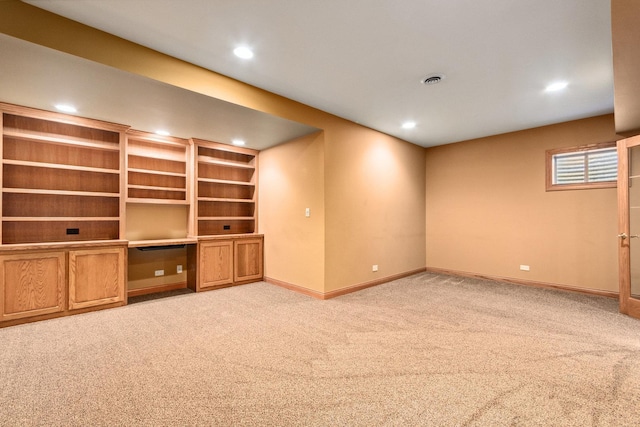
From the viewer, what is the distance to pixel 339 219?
4.48m

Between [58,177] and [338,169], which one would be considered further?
[338,169]

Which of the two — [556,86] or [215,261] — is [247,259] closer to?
[215,261]

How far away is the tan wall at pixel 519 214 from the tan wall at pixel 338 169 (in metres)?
0.51

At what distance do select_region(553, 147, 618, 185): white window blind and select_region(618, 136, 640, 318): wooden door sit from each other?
97cm

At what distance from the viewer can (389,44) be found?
2.61m

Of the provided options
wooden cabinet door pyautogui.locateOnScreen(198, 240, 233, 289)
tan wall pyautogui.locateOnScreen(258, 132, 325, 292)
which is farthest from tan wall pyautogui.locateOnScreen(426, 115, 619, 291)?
wooden cabinet door pyautogui.locateOnScreen(198, 240, 233, 289)

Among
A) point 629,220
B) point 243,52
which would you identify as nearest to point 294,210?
point 243,52

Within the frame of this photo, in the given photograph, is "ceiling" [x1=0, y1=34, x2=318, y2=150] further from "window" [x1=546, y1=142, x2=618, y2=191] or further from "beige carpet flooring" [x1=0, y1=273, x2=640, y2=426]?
"window" [x1=546, y1=142, x2=618, y2=191]

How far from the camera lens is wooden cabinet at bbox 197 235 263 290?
4699 mm

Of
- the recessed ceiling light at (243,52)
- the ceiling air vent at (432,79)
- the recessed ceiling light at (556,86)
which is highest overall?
the recessed ceiling light at (243,52)

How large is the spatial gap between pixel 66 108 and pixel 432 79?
4.25m

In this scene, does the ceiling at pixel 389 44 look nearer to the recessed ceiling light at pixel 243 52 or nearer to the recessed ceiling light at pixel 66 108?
the recessed ceiling light at pixel 243 52

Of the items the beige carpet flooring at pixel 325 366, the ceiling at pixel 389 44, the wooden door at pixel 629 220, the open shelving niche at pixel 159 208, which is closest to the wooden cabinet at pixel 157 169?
the open shelving niche at pixel 159 208

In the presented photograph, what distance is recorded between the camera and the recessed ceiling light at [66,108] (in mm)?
3373
